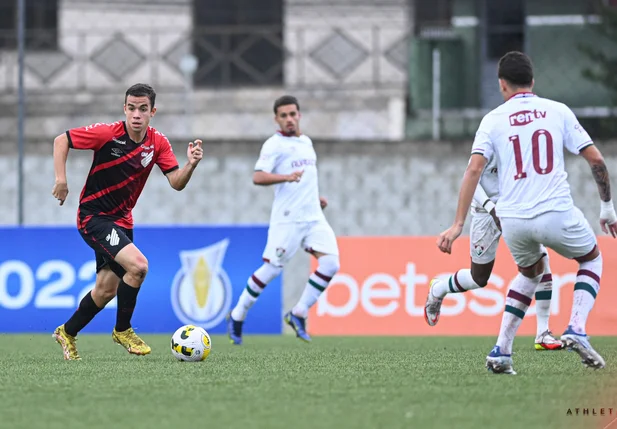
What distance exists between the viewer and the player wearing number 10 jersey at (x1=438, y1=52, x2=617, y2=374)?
22.2 ft

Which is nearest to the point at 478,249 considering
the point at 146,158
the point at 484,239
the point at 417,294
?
the point at 484,239

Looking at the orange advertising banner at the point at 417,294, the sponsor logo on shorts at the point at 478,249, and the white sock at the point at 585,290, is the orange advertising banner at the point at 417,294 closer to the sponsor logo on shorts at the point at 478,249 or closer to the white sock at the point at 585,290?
the sponsor logo on shorts at the point at 478,249

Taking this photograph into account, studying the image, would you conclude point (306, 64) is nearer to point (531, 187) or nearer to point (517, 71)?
point (517, 71)

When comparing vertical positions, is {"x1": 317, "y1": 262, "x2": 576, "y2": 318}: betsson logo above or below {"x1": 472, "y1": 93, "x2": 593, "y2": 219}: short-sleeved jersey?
below

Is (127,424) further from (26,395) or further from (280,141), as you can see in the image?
(280,141)

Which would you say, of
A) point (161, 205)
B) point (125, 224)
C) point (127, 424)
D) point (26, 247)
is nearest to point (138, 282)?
point (125, 224)

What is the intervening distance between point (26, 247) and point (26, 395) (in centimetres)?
817

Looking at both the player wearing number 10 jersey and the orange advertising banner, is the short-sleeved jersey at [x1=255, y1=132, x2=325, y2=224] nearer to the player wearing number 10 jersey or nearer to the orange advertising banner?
Result: the orange advertising banner

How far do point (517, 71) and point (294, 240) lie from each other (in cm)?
468

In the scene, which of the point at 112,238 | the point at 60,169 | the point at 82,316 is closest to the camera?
the point at 60,169

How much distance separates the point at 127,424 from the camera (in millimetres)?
5098

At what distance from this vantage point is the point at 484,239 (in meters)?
8.91

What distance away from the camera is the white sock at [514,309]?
22.8 feet

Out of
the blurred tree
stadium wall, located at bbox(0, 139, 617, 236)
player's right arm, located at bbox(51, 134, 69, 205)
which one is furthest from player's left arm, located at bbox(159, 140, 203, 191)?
the blurred tree
